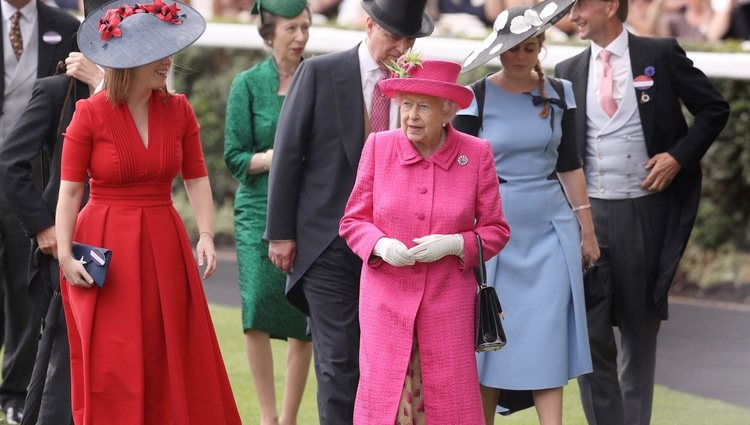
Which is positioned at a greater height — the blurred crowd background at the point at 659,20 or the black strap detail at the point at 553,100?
the black strap detail at the point at 553,100

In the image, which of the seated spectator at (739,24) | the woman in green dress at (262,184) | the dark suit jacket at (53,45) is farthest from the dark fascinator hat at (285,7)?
the seated spectator at (739,24)

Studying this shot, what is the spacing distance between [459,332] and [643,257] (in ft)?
5.77

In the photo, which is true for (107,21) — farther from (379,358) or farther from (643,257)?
(643,257)

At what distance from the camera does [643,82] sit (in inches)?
292

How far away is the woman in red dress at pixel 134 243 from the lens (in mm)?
6098

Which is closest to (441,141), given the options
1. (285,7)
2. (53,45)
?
(285,7)

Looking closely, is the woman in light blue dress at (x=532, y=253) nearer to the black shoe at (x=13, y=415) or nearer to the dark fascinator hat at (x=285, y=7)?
the dark fascinator hat at (x=285, y=7)

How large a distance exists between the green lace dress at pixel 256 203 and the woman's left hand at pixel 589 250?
1528mm

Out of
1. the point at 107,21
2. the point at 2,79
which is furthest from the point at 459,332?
the point at 2,79

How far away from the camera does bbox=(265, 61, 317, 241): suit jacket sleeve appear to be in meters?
6.72

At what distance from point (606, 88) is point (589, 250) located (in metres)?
0.85

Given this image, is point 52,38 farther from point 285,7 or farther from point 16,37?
point 285,7

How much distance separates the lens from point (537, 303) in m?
6.71

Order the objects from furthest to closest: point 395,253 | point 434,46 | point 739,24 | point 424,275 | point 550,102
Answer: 1. point 739,24
2. point 434,46
3. point 550,102
4. point 424,275
5. point 395,253
